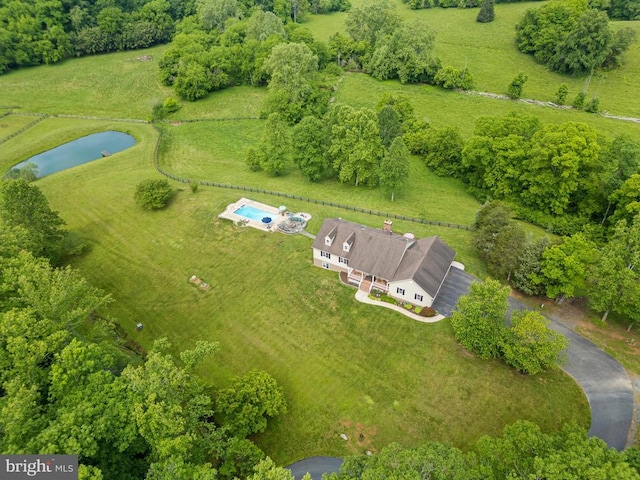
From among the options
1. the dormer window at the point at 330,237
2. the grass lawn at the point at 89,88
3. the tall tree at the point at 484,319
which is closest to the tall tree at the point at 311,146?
the dormer window at the point at 330,237

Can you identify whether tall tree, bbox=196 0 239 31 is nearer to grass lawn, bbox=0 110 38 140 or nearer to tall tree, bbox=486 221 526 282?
grass lawn, bbox=0 110 38 140

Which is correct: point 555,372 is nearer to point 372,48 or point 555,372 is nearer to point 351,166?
point 351,166

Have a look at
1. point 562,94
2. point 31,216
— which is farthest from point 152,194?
point 562,94

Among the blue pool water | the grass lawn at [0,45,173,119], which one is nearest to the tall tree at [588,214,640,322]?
the blue pool water

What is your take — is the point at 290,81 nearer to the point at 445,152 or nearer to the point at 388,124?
the point at 388,124

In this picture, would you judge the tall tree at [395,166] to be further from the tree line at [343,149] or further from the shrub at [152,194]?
the shrub at [152,194]

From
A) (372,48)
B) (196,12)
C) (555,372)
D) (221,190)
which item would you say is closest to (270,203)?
(221,190)
